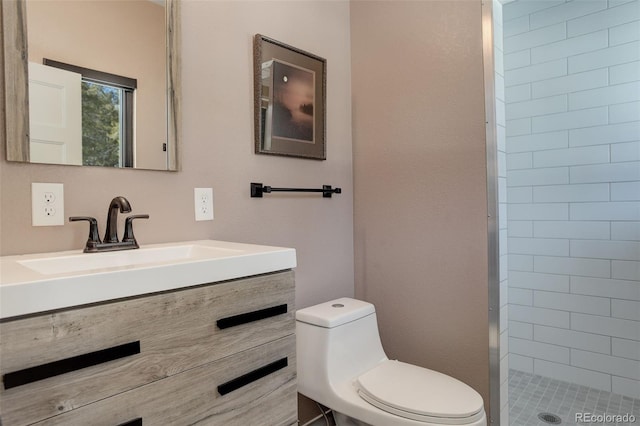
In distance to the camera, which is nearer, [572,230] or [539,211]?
[572,230]

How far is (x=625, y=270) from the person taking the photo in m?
2.18

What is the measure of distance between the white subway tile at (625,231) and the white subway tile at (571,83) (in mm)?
847

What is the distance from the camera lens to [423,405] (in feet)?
4.18

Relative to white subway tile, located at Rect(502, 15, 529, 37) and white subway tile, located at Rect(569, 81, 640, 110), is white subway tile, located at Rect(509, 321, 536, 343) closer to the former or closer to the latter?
white subway tile, located at Rect(569, 81, 640, 110)

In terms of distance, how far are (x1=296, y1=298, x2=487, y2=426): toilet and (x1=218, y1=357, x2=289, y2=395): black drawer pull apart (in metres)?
0.47

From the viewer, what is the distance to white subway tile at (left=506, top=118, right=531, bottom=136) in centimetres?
256

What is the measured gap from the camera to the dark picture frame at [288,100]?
1615 millimetres

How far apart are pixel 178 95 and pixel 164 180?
1.01ft

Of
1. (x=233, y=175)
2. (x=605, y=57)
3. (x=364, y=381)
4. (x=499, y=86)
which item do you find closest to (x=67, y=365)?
(x=233, y=175)

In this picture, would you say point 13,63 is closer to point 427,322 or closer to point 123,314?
point 123,314

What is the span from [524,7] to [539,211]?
137cm

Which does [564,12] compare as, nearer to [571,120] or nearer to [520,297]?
[571,120]

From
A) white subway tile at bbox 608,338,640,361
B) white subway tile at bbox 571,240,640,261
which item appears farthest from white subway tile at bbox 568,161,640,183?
white subway tile at bbox 608,338,640,361

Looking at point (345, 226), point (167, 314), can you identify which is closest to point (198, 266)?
point (167, 314)
